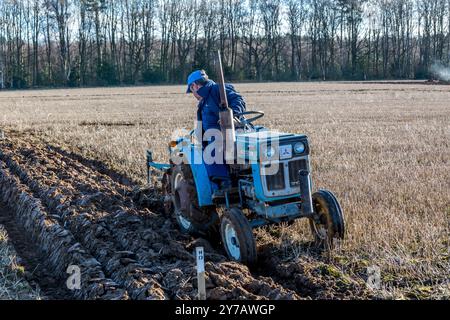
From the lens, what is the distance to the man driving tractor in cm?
625

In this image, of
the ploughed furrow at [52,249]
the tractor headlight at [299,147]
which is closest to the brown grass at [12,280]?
the ploughed furrow at [52,249]

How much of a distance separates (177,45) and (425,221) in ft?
233

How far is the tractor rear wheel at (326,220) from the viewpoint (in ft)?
18.9

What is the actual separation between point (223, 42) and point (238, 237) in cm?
6598

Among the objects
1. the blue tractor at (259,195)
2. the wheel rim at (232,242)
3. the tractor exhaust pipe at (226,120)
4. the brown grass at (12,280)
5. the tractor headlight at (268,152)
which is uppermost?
the tractor exhaust pipe at (226,120)

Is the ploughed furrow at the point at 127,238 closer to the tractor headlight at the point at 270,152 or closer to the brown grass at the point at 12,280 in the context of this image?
the brown grass at the point at 12,280

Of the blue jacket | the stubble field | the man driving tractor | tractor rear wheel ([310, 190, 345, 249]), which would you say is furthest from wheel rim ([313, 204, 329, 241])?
the blue jacket

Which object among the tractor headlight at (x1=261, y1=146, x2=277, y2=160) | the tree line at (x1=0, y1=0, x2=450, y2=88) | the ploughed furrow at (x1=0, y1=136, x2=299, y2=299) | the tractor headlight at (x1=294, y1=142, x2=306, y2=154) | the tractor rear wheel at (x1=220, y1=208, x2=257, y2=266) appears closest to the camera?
the ploughed furrow at (x1=0, y1=136, x2=299, y2=299)

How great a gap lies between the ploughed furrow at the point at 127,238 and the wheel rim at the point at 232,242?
0.12 m

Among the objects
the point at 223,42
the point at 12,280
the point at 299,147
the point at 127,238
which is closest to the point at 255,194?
the point at 299,147

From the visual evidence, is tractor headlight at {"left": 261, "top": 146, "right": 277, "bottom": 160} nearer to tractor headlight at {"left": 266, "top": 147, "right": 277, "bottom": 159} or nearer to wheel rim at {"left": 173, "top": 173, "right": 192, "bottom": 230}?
tractor headlight at {"left": 266, "top": 147, "right": 277, "bottom": 159}

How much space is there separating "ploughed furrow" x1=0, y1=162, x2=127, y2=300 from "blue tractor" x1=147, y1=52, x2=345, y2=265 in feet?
4.21

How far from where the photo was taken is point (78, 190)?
8508mm

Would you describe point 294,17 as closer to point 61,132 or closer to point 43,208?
point 61,132
